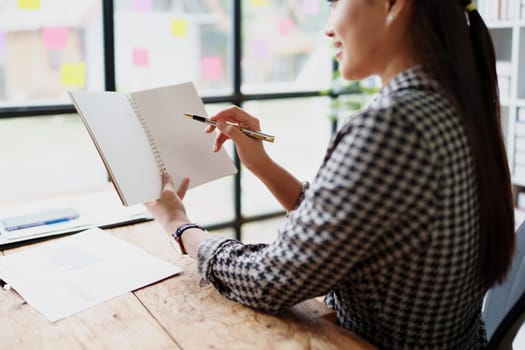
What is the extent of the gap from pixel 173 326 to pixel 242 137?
50cm

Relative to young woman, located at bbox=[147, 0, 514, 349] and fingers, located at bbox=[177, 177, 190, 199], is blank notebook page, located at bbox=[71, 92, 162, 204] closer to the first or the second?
fingers, located at bbox=[177, 177, 190, 199]

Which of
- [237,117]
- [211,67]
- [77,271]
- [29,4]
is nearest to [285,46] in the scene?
[211,67]

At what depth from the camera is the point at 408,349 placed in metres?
0.99

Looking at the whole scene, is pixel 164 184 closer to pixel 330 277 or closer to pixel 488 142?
pixel 330 277

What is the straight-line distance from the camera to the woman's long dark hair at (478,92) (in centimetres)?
92

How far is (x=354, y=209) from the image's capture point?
0.85m

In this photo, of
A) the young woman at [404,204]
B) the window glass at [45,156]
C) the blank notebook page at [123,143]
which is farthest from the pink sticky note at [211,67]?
the young woman at [404,204]

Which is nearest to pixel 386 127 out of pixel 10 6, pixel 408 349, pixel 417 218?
pixel 417 218

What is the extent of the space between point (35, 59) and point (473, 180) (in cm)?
205

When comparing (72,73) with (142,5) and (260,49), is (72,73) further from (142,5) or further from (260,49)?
(260,49)

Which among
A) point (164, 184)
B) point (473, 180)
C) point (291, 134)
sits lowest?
point (291, 134)

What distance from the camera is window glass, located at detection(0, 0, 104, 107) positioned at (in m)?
2.38

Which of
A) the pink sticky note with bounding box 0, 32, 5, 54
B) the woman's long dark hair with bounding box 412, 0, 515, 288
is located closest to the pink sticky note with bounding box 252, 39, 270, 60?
the pink sticky note with bounding box 0, 32, 5, 54

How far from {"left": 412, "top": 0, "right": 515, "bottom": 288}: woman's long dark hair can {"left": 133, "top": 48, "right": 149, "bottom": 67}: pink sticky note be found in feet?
6.12
